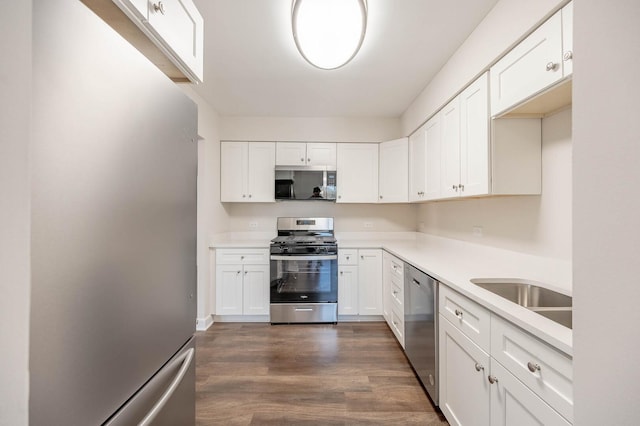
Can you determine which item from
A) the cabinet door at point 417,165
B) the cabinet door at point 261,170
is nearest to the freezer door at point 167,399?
the cabinet door at point 417,165

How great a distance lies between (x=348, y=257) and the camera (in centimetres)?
324

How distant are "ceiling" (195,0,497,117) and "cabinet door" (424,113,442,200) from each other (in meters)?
0.44

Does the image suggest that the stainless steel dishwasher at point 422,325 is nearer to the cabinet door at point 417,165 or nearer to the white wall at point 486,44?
the cabinet door at point 417,165

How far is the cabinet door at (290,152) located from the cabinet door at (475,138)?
2005 millimetres

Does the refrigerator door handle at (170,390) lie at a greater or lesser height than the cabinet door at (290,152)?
lesser

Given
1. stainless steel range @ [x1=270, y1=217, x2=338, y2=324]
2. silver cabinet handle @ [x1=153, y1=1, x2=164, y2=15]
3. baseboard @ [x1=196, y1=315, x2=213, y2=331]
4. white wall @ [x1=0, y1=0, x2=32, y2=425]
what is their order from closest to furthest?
white wall @ [x1=0, y1=0, x2=32, y2=425] < silver cabinet handle @ [x1=153, y1=1, x2=164, y2=15] < baseboard @ [x1=196, y1=315, x2=213, y2=331] < stainless steel range @ [x1=270, y1=217, x2=338, y2=324]

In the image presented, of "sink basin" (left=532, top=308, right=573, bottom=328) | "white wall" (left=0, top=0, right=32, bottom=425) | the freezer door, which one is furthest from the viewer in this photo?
"sink basin" (left=532, top=308, right=573, bottom=328)

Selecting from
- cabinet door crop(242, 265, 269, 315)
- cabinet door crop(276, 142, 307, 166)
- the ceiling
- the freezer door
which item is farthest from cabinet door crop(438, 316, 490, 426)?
cabinet door crop(276, 142, 307, 166)

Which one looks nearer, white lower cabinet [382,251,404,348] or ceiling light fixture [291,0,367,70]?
ceiling light fixture [291,0,367,70]

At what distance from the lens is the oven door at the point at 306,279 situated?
316cm

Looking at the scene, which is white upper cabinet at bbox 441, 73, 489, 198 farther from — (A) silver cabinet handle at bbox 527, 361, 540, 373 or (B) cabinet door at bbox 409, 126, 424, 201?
(A) silver cabinet handle at bbox 527, 361, 540, 373

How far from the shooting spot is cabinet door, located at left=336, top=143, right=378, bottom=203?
3590 millimetres

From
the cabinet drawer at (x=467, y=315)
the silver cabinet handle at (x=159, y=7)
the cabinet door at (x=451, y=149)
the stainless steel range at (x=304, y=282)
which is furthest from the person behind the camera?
the stainless steel range at (x=304, y=282)

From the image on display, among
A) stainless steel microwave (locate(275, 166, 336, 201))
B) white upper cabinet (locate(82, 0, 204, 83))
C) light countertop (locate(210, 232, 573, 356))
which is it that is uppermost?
white upper cabinet (locate(82, 0, 204, 83))
